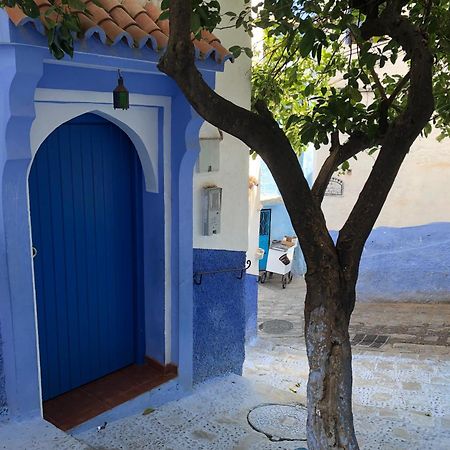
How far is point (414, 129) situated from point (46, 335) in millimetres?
3354

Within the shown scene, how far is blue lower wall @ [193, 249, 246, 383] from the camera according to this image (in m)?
5.87

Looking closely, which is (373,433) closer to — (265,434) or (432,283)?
(265,434)

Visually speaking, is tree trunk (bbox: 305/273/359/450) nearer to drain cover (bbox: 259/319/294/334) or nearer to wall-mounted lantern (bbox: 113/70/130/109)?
wall-mounted lantern (bbox: 113/70/130/109)

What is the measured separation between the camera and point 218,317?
240 inches

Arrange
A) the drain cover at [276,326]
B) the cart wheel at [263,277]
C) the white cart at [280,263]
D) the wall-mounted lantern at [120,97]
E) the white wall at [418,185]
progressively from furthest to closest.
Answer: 1. the cart wheel at [263,277]
2. the white cart at [280,263]
3. the white wall at [418,185]
4. the drain cover at [276,326]
5. the wall-mounted lantern at [120,97]

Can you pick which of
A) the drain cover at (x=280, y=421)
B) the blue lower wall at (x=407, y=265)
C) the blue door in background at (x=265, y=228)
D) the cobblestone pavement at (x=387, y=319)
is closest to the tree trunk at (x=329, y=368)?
the drain cover at (x=280, y=421)

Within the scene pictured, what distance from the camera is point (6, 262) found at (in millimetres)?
4109

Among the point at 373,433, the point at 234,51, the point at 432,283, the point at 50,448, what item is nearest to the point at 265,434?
the point at 373,433

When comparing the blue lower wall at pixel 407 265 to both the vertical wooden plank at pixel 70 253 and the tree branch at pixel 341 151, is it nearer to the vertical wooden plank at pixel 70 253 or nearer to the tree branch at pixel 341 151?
the tree branch at pixel 341 151

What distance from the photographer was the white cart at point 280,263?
13.8 m

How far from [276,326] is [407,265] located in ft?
10.6

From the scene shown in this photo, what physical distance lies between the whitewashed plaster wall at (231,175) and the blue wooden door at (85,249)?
2.29 ft

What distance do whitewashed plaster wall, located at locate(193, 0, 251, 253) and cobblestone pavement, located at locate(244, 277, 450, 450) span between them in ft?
6.66

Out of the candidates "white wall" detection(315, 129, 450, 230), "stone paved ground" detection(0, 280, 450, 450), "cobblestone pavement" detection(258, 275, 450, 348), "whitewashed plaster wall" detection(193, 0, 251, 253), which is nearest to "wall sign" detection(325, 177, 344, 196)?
"white wall" detection(315, 129, 450, 230)
